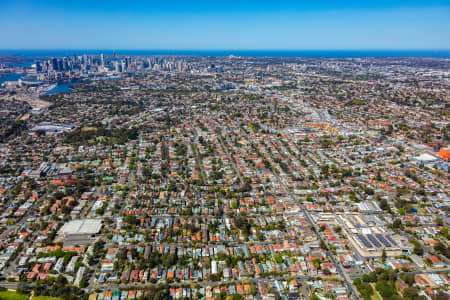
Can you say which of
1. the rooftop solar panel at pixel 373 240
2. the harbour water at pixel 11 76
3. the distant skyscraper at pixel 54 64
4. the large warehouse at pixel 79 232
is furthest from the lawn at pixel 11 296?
the distant skyscraper at pixel 54 64

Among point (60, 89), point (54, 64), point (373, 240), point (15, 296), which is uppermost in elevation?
point (54, 64)

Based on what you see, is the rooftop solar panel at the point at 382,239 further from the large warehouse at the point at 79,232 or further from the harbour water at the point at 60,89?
the harbour water at the point at 60,89

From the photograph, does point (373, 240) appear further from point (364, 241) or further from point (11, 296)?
point (11, 296)

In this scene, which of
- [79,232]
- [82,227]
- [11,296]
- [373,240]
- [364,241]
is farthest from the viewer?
[82,227]

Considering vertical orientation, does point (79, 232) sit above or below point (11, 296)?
above

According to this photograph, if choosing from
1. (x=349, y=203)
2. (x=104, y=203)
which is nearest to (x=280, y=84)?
(x=349, y=203)

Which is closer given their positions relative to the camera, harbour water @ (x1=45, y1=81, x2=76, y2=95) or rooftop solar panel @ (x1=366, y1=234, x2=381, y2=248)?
rooftop solar panel @ (x1=366, y1=234, x2=381, y2=248)

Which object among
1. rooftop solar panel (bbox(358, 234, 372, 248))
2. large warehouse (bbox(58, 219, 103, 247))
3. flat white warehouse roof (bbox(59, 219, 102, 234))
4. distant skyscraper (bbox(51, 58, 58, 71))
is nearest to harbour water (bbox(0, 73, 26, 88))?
distant skyscraper (bbox(51, 58, 58, 71))

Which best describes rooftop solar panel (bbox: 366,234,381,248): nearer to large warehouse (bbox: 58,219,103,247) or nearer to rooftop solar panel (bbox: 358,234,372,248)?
rooftop solar panel (bbox: 358,234,372,248)

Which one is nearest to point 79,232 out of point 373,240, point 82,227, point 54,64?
point 82,227

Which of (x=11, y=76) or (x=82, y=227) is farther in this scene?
(x=11, y=76)

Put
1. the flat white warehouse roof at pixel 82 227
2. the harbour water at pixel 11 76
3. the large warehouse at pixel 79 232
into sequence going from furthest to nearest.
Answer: the harbour water at pixel 11 76
the flat white warehouse roof at pixel 82 227
the large warehouse at pixel 79 232

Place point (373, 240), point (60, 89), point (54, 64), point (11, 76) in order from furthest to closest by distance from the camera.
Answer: point (54, 64) → point (11, 76) → point (60, 89) → point (373, 240)
